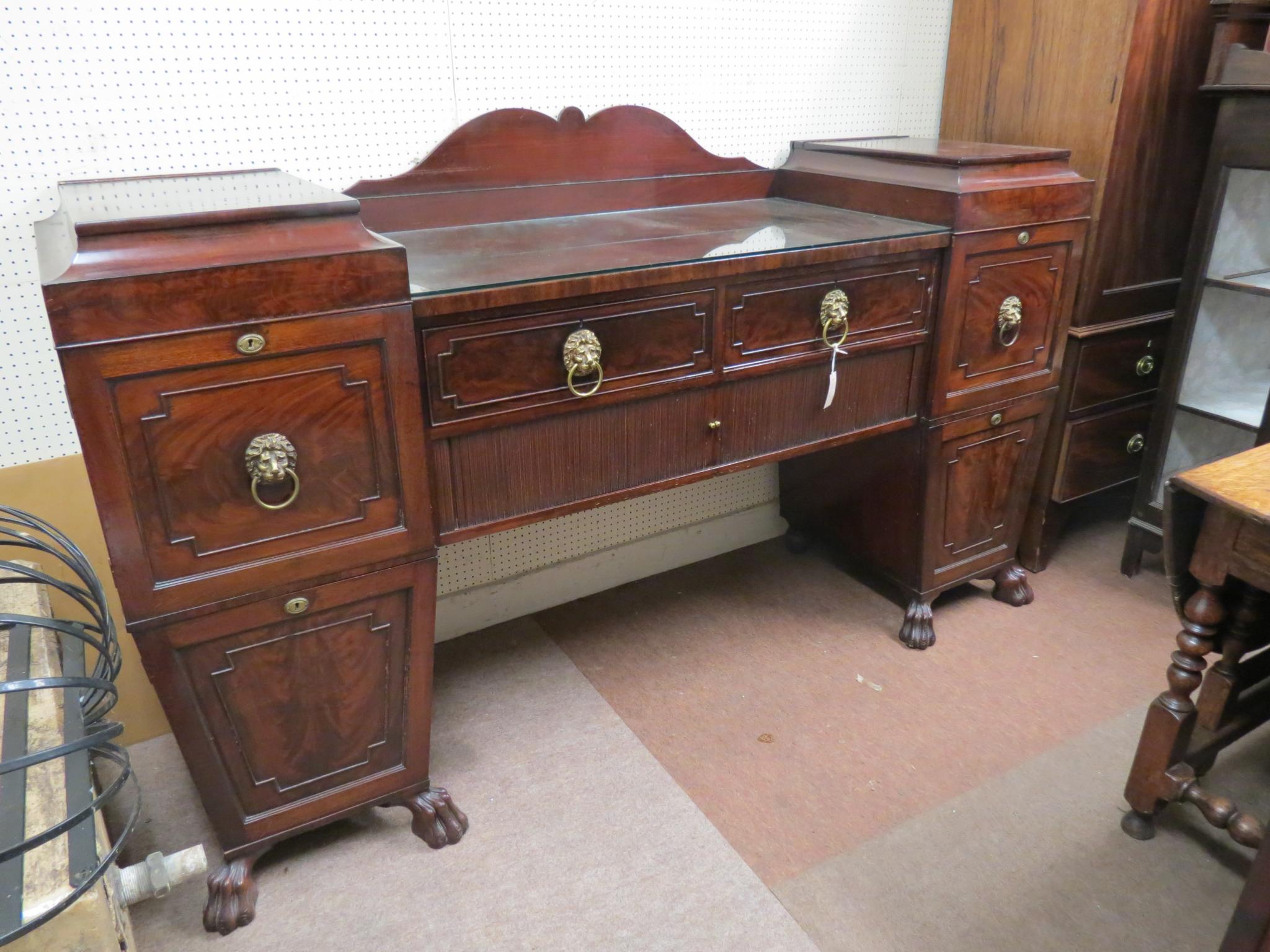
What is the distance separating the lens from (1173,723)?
Result: 5.35 ft

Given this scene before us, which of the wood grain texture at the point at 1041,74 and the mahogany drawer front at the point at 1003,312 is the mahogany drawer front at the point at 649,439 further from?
the wood grain texture at the point at 1041,74

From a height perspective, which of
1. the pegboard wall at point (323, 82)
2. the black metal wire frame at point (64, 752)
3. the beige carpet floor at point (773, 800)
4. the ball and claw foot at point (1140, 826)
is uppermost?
the pegboard wall at point (323, 82)

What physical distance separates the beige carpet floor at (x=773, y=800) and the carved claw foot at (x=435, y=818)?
33mm

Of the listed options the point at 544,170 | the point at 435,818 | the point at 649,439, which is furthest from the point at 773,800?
the point at 544,170

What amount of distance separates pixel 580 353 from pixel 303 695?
75 centimetres

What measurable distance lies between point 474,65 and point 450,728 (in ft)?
4.81

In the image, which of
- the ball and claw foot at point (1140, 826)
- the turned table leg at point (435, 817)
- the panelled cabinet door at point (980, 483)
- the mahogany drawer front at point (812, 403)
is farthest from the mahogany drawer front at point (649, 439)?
the ball and claw foot at point (1140, 826)

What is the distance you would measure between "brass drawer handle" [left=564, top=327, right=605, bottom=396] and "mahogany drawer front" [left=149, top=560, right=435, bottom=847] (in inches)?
16.6

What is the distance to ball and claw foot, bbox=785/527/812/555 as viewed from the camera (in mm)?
2723

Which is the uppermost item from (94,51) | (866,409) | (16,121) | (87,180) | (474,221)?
(94,51)

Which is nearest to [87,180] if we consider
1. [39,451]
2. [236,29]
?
[236,29]

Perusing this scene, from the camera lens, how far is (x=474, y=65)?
1947 mm

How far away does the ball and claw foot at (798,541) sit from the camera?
107 inches

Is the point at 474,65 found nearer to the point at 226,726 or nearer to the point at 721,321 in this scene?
the point at 721,321
